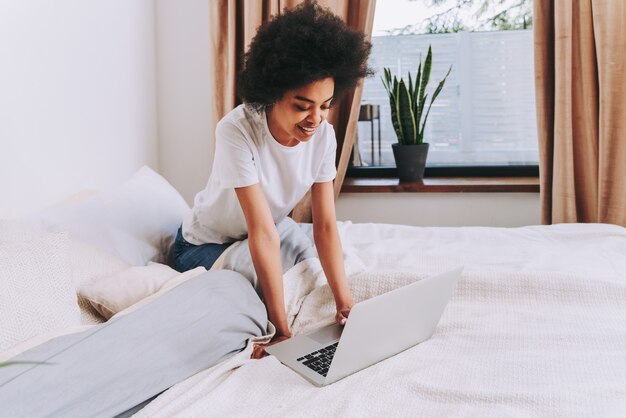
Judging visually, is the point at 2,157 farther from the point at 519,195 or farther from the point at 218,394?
the point at 519,195

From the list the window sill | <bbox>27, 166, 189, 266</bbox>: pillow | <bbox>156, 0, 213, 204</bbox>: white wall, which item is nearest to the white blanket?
<bbox>27, 166, 189, 266</bbox>: pillow

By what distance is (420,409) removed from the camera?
978 mm

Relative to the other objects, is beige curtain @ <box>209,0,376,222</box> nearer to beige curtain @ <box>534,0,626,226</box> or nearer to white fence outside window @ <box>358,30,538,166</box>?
white fence outside window @ <box>358,30,538,166</box>

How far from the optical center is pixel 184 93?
109 inches

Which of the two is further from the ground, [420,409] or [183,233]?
[183,233]

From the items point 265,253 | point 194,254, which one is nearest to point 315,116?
point 265,253

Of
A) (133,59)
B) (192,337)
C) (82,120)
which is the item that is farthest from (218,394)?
(133,59)

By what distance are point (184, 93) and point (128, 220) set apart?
1187mm

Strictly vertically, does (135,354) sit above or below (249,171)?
below

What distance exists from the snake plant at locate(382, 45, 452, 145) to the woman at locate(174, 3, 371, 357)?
1028mm

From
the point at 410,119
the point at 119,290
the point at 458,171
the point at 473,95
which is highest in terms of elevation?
the point at 473,95

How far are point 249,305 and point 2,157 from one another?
91 cm

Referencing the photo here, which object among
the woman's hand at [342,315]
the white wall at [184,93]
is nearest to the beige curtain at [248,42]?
the white wall at [184,93]

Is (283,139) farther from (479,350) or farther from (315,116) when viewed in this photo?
(479,350)
